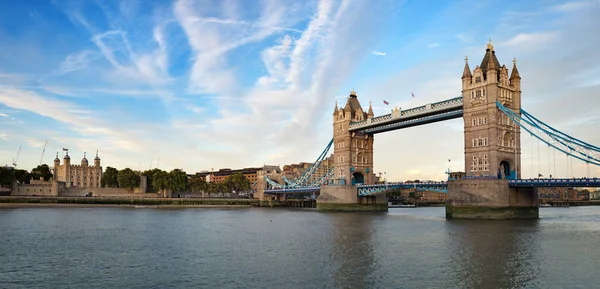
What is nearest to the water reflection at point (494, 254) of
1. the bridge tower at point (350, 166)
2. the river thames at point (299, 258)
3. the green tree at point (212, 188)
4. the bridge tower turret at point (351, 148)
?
the river thames at point (299, 258)

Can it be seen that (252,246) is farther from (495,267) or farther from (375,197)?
(375,197)

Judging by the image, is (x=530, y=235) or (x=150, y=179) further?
(x=150, y=179)

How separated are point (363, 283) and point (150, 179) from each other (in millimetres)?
131193

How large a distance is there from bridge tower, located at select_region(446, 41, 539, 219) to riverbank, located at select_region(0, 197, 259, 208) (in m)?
69.9

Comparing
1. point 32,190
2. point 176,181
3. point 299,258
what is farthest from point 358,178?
point 32,190

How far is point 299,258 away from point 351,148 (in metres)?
65.0

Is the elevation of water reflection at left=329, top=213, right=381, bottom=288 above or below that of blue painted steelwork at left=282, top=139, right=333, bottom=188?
below

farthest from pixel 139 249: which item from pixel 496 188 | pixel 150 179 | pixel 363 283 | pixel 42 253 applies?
pixel 150 179

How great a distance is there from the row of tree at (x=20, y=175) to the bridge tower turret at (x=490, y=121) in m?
99.5

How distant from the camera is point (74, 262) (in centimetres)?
3095

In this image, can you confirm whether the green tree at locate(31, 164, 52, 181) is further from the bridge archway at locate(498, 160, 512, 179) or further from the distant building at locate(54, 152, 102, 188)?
the bridge archway at locate(498, 160, 512, 179)

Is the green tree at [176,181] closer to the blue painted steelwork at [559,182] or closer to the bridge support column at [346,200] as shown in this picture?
the bridge support column at [346,200]

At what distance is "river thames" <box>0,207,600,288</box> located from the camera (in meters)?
25.4

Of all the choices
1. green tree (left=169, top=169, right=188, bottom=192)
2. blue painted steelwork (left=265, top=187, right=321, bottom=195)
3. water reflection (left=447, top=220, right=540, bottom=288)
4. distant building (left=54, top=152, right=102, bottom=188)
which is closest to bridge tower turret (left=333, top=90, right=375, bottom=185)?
blue painted steelwork (left=265, top=187, right=321, bottom=195)
